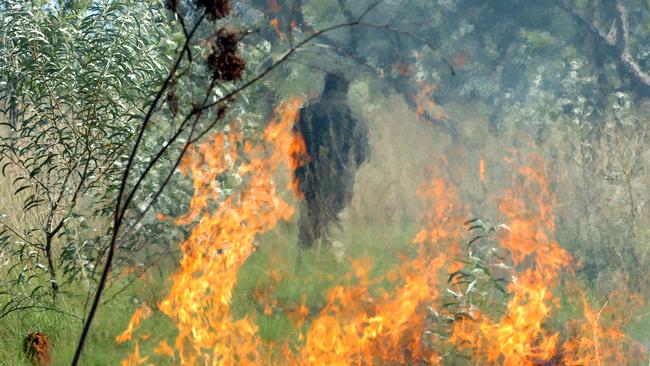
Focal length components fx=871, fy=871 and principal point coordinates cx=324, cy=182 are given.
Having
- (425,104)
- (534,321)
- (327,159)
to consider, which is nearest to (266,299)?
(327,159)

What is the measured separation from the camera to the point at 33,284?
8.79 m

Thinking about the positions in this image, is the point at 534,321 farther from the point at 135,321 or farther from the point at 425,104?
the point at 425,104

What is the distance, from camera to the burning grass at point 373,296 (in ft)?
24.3

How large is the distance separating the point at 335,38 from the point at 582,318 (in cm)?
751

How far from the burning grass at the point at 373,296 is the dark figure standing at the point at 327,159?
29cm

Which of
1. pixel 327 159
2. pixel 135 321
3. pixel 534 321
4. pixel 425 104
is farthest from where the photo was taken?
pixel 425 104

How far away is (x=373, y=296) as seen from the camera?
923 centimetres

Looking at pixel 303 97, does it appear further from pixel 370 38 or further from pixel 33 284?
pixel 33 284

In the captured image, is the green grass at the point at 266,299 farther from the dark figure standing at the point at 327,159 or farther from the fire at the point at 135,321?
the dark figure standing at the point at 327,159

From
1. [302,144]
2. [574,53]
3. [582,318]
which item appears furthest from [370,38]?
[582,318]

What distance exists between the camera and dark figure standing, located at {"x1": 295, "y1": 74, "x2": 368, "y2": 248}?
1107 cm

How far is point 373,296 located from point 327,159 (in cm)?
246

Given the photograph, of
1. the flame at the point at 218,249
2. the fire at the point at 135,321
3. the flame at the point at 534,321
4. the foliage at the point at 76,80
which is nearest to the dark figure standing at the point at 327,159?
the flame at the point at 218,249

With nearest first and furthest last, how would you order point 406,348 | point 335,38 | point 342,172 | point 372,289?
point 406,348
point 372,289
point 342,172
point 335,38
